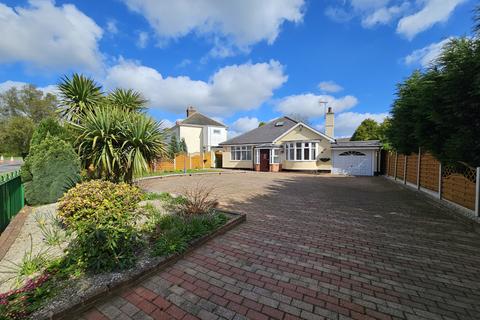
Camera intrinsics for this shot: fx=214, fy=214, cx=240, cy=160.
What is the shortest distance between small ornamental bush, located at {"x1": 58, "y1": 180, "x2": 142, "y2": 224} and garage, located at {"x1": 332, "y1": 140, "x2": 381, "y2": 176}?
18.6 m

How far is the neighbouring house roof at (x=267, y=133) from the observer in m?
23.5

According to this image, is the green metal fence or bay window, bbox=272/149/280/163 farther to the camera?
bay window, bbox=272/149/280/163

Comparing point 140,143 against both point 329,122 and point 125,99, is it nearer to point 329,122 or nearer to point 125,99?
point 125,99

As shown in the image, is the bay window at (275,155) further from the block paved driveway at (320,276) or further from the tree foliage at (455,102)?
the block paved driveway at (320,276)

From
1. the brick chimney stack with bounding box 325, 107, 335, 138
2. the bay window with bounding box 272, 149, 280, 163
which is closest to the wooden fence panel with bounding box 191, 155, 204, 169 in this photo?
the bay window with bounding box 272, 149, 280, 163

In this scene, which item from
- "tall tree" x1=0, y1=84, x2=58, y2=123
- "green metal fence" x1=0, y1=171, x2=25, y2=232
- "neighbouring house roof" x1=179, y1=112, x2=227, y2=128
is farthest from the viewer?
"tall tree" x1=0, y1=84, x2=58, y2=123

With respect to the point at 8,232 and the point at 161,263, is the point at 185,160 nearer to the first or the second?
the point at 8,232

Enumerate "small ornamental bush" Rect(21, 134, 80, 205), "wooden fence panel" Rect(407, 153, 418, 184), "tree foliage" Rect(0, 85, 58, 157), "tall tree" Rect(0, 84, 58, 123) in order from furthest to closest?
"tall tree" Rect(0, 84, 58, 123)
"tree foliage" Rect(0, 85, 58, 157)
"wooden fence panel" Rect(407, 153, 418, 184)
"small ornamental bush" Rect(21, 134, 80, 205)

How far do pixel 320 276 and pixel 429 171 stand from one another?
9.00m

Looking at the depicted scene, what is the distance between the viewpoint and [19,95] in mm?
38844

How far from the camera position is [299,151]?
21.1m

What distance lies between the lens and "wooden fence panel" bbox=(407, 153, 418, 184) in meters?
10.5

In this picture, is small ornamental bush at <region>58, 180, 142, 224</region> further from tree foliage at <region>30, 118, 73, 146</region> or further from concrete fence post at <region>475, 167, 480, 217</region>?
concrete fence post at <region>475, 167, 480, 217</region>

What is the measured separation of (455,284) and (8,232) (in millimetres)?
7821
